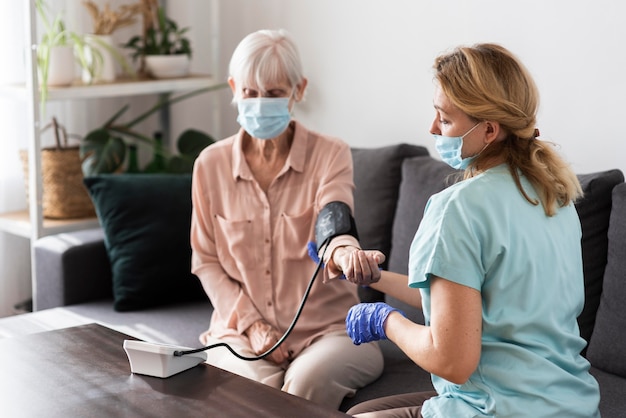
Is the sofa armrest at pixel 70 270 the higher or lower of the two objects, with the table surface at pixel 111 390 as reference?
lower

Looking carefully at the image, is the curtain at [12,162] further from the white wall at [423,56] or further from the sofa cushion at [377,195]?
the sofa cushion at [377,195]

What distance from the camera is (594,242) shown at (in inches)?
90.4

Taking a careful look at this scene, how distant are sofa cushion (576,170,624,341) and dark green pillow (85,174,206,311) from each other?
1280mm

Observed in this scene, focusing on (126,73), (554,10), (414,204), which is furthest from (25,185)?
(554,10)

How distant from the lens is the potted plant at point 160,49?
3.56m

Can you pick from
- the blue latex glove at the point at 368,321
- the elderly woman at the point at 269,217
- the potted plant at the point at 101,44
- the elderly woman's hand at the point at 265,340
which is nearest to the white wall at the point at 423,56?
the potted plant at the point at 101,44

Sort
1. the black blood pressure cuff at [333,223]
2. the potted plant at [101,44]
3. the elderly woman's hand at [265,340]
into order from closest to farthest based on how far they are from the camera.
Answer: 1. the black blood pressure cuff at [333,223]
2. the elderly woman's hand at [265,340]
3. the potted plant at [101,44]

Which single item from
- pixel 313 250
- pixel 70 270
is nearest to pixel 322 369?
pixel 313 250

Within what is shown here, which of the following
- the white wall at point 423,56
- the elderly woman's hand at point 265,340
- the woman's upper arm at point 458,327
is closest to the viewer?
the woman's upper arm at point 458,327

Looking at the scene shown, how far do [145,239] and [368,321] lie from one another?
1.41 m

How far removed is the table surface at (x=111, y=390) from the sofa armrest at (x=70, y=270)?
1.08m

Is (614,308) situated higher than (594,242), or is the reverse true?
(594,242)

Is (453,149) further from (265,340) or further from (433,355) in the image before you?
(265,340)

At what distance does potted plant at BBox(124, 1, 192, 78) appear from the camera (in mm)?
3564
